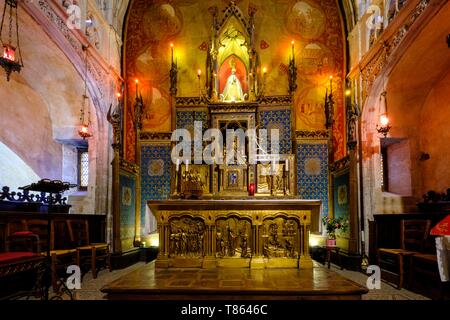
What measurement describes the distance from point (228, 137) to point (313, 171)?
2.37 meters

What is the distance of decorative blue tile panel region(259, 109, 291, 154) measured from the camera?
1009cm

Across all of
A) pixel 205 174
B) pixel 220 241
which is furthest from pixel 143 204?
pixel 220 241

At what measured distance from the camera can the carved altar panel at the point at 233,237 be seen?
607 cm

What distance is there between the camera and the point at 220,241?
610 cm

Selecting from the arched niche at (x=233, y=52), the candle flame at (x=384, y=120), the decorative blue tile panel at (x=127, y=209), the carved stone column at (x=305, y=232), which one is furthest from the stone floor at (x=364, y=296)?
the arched niche at (x=233, y=52)

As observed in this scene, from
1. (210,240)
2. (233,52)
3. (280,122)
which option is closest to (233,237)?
(210,240)

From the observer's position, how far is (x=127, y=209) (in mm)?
9586

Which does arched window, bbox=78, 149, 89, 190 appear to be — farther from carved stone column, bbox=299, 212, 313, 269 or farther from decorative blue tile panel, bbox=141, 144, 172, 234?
carved stone column, bbox=299, 212, 313, 269

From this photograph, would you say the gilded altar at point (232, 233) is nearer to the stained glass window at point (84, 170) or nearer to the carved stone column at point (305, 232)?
the carved stone column at point (305, 232)

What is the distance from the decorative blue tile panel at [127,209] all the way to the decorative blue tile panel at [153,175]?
0.32 meters

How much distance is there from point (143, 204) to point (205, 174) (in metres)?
1.92

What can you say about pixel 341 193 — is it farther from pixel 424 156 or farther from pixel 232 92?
pixel 232 92

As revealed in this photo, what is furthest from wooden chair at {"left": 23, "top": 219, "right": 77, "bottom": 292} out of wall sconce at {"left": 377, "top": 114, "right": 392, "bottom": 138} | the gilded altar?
wall sconce at {"left": 377, "top": 114, "right": 392, "bottom": 138}

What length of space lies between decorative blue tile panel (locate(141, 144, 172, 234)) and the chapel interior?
0.12 feet
